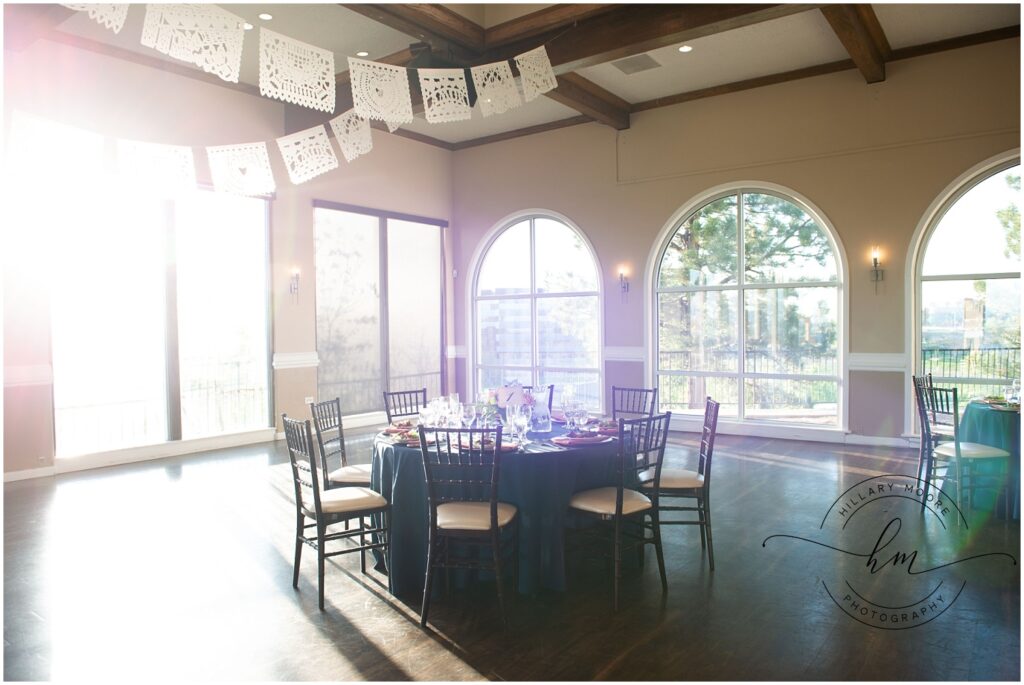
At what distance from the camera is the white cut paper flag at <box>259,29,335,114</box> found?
3.71 meters

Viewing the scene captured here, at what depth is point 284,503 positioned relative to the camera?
5.45 m

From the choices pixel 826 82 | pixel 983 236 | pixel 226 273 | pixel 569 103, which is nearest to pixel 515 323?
pixel 569 103

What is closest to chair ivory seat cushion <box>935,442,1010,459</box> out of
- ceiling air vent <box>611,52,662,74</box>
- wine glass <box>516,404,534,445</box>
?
wine glass <box>516,404,534,445</box>

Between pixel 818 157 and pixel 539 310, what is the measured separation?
13.8 feet

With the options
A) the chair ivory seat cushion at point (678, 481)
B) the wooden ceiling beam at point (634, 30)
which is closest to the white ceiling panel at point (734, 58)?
the wooden ceiling beam at point (634, 30)

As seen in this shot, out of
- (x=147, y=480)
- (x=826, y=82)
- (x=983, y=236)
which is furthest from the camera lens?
(x=826, y=82)

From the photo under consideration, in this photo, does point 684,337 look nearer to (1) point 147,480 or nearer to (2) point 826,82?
(2) point 826,82

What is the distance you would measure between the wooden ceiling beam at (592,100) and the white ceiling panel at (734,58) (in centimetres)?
9

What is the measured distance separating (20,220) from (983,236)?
9521 millimetres

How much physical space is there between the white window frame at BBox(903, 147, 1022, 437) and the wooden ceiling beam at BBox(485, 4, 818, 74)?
2.97 metres

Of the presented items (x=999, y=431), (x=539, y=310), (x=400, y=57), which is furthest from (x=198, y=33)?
(x=539, y=310)

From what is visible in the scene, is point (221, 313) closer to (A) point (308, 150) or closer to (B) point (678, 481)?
(A) point (308, 150)

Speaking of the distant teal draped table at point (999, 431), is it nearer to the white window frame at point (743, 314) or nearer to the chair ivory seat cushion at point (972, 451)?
the chair ivory seat cushion at point (972, 451)

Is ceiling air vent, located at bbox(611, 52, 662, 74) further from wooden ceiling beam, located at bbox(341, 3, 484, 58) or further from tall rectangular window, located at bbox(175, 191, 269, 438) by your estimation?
tall rectangular window, located at bbox(175, 191, 269, 438)
